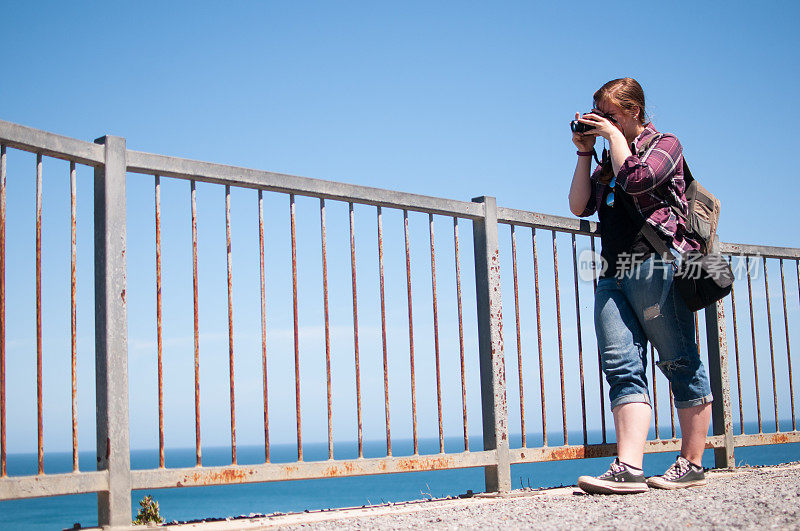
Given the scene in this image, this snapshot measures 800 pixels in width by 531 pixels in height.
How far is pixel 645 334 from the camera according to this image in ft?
10.4

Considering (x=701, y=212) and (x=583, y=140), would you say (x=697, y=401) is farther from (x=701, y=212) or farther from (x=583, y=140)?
(x=583, y=140)

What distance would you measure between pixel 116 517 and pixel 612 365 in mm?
1861

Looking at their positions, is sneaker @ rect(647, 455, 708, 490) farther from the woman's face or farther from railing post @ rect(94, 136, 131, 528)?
railing post @ rect(94, 136, 131, 528)

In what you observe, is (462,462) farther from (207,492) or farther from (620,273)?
(207,492)

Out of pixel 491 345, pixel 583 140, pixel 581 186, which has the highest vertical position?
pixel 583 140

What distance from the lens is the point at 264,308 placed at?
2.72 metres

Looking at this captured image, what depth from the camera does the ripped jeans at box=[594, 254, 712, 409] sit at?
3029 millimetres

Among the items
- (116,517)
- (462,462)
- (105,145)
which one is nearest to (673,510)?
(462,462)

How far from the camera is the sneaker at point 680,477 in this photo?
2988 millimetres

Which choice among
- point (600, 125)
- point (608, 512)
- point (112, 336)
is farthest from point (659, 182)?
point (112, 336)

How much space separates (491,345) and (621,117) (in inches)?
42.5

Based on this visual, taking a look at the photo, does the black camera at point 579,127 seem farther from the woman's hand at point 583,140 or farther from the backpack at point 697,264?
the backpack at point 697,264

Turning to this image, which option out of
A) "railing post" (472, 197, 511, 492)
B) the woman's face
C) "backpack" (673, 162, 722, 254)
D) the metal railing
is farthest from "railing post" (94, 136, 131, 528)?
"backpack" (673, 162, 722, 254)

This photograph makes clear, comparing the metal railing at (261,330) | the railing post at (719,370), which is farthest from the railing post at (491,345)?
the railing post at (719,370)
